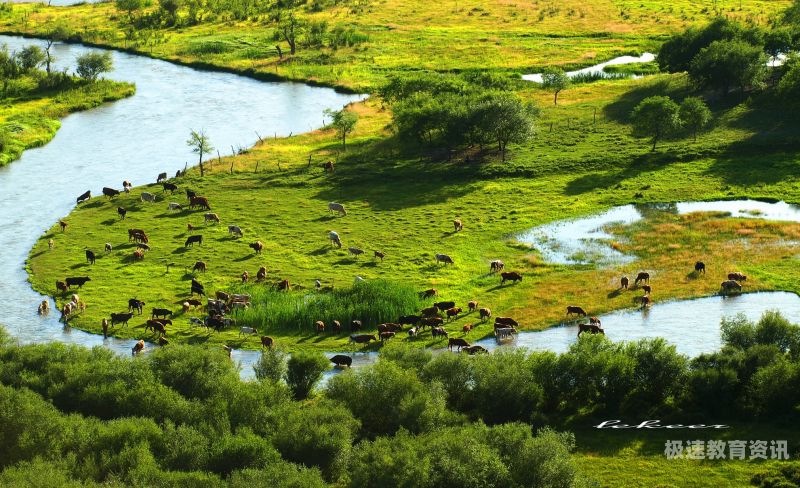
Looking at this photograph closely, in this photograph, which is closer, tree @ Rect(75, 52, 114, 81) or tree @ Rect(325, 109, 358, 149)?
tree @ Rect(325, 109, 358, 149)

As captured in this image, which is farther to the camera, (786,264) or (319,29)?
(319,29)

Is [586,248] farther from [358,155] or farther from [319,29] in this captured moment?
[319,29]

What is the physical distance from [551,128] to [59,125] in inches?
1814

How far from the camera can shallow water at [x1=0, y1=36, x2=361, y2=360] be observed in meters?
59.4

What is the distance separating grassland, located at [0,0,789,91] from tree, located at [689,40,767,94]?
75.9 ft

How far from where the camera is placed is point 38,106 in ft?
328

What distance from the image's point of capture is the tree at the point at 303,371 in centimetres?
4469

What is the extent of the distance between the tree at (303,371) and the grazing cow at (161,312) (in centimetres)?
1108

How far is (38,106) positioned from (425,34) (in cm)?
4952

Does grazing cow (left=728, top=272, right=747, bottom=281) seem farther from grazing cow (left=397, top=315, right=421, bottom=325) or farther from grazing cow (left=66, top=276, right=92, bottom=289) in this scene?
grazing cow (left=66, top=276, right=92, bottom=289)

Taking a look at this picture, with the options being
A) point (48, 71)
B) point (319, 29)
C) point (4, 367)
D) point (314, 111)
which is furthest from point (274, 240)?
point (319, 29)

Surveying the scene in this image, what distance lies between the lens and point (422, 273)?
2325 inches

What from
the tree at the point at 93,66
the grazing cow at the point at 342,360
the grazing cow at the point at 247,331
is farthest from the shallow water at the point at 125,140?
the grazing cow at the point at 342,360

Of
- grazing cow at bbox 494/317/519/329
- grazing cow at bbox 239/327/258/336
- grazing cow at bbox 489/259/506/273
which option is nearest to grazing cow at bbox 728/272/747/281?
grazing cow at bbox 489/259/506/273
